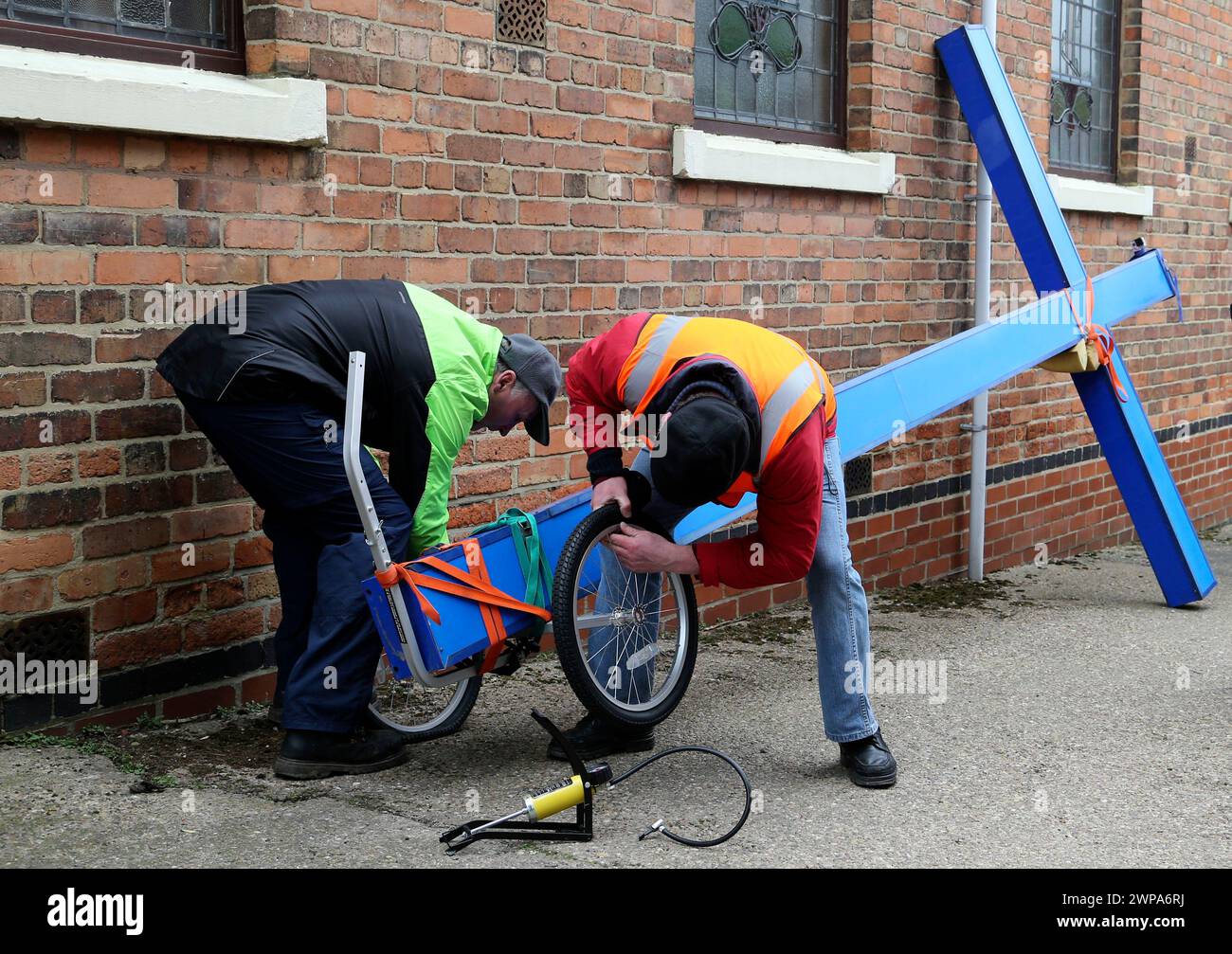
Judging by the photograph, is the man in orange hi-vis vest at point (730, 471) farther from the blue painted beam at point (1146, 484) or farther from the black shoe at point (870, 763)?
the blue painted beam at point (1146, 484)

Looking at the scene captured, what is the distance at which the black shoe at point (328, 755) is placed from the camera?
427cm

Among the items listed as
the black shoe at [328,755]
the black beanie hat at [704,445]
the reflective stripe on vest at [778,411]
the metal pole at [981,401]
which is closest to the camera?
the black beanie hat at [704,445]

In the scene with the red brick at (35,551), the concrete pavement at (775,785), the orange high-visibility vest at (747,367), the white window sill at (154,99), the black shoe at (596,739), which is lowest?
the concrete pavement at (775,785)

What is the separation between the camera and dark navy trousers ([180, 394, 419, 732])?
416 centimetres

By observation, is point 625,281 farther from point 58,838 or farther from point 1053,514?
point 1053,514

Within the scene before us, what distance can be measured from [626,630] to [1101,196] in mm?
5842

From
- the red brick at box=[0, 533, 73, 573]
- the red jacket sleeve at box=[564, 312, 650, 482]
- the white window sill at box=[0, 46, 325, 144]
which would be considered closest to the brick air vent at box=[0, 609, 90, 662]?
the red brick at box=[0, 533, 73, 573]

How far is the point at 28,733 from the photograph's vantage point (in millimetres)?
4285

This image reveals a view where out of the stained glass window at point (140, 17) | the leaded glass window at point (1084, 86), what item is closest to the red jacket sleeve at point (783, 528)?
the stained glass window at point (140, 17)

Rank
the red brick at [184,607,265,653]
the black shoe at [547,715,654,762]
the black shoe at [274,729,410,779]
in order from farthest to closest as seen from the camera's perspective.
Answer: the red brick at [184,607,265,653]
the black shoe at [547,715,654,762]
the black shoe at [274,729,410,779]

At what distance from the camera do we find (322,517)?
427 centimetres

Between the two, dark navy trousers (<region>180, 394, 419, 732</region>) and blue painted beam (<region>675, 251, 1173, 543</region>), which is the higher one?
blue painted beam (<region>675, 251, 1173, 543</region>)

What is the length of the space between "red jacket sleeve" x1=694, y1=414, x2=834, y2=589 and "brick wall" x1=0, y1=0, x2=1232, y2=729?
1493 millimetres

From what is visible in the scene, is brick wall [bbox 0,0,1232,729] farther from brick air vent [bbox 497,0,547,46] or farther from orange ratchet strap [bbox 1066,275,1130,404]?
orange ratchet strap [bbox 1066,275,1130,404]
